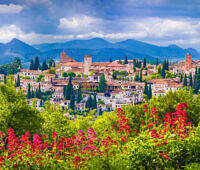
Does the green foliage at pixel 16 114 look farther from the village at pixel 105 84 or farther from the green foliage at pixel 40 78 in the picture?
the green foliage at pixel 40 78

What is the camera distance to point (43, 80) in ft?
353

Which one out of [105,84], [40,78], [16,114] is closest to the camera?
[16,114]

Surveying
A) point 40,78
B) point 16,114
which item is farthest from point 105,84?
point 16,114

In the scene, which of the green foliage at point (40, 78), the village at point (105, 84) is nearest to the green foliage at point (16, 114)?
the village at point (105, 84)

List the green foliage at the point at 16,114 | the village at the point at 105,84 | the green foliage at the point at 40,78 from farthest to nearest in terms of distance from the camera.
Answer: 1. the green foliage at the point at 40,78
2. the village at the point at 105,84
3. the green foliage at the point at 16,114

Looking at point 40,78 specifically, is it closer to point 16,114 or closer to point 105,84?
point 105,84

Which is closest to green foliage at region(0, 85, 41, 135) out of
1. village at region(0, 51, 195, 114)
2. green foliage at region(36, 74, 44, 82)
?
village at region(0, 51, 195, 114)

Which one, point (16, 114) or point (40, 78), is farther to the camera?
point (40, 78)

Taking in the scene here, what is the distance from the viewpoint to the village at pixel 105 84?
3541 inches

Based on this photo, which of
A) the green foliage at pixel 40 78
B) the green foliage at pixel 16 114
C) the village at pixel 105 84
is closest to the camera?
the green foliage at pixel 16 114

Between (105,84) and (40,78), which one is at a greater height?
(40,78)

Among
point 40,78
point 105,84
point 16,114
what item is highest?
point 40,78

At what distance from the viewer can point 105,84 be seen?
329 ft

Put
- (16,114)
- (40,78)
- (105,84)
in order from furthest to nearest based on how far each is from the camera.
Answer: (40,78) < (105,84) < (16,114)
